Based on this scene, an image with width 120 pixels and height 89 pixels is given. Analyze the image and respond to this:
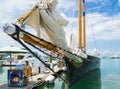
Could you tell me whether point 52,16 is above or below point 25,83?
above

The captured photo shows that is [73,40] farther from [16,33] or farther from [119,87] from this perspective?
[16,33]

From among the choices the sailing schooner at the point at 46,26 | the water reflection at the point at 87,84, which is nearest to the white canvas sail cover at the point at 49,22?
the sailing schooner at the point at 46,26

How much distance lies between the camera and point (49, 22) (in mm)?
16094

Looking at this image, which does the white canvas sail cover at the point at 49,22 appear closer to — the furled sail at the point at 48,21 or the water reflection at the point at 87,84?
the furled sail at the point at 48,21

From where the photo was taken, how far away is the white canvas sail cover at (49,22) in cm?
1578

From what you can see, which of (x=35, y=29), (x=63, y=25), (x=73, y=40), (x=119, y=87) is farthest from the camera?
(x=73, y=40)

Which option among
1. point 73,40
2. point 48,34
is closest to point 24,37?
point 48,34

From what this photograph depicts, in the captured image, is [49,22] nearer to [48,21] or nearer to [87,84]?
[48,21]

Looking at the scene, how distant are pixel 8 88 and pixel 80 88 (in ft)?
23.0

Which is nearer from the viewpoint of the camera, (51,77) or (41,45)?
(41,45)

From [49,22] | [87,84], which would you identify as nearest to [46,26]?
Answer: [49,22]

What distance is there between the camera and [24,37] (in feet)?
48.2

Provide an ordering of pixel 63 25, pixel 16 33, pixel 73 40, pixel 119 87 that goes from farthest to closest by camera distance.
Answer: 1. pixel 73 40
2. pixel 119 87
3. pixel 63 25
4. pixel 16 33

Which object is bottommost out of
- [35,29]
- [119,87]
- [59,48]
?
[119,87]
